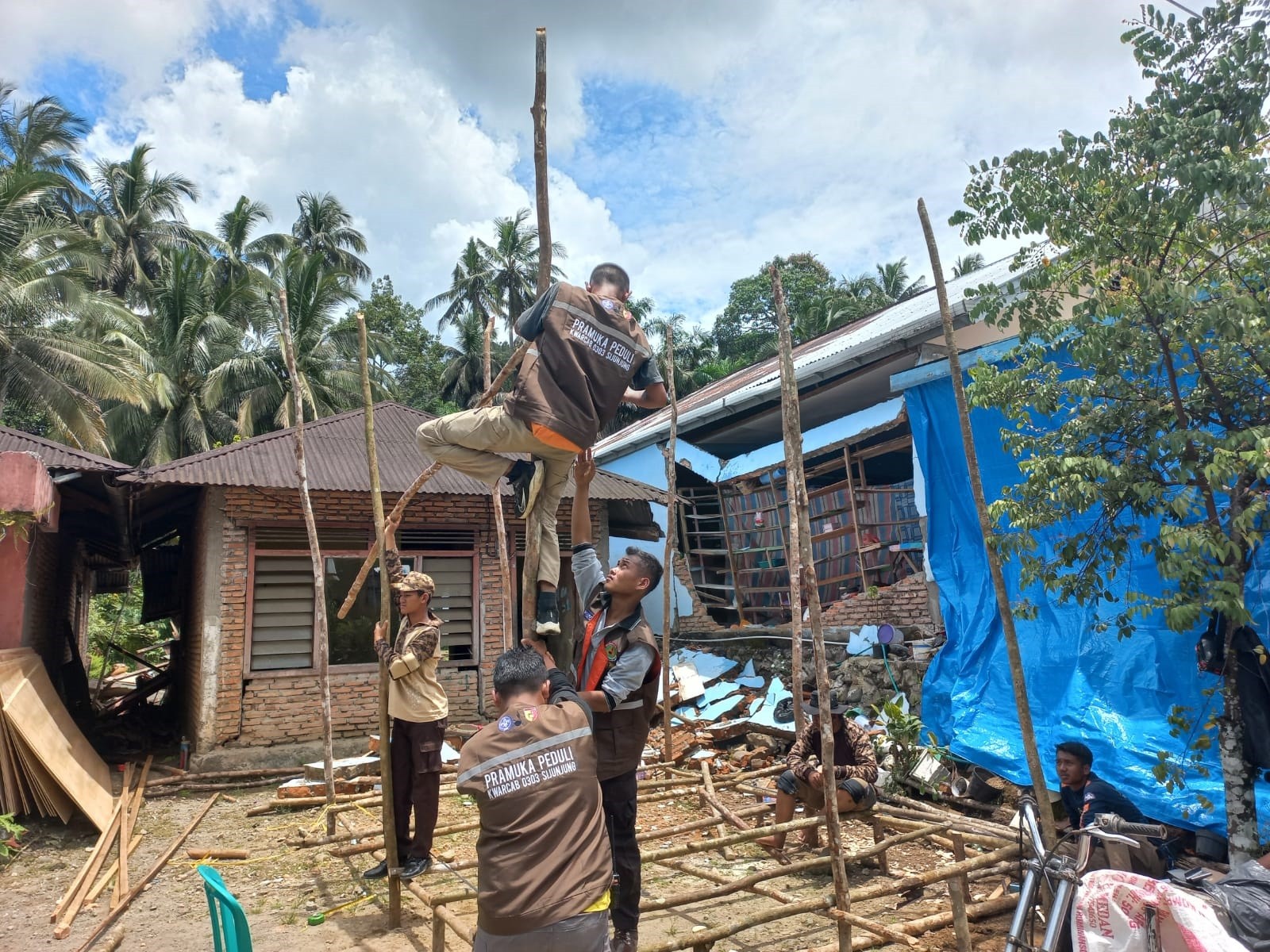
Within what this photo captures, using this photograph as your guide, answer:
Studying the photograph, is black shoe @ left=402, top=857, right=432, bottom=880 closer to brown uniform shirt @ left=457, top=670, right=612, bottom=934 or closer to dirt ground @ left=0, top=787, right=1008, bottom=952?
dirt ground @ left=0, top=787, right=1008, bottom=952

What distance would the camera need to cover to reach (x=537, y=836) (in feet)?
8.72

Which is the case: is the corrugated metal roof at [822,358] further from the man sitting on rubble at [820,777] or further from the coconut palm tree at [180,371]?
the coconut palm tree at [180,371]

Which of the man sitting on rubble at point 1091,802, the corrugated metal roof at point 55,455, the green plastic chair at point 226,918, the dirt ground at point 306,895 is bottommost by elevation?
the dirt ground at point 306,895

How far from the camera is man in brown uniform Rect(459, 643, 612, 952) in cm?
262

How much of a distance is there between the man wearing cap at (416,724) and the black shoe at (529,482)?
5.61 ft

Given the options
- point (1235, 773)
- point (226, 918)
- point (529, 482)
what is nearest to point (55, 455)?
point (529, 482)

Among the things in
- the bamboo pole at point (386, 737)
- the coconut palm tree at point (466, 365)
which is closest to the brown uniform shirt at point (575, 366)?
the bamboo pole at point (386, 737)

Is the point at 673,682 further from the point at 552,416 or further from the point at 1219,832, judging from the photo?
the point at 552,416

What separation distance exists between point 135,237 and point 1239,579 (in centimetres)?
3047

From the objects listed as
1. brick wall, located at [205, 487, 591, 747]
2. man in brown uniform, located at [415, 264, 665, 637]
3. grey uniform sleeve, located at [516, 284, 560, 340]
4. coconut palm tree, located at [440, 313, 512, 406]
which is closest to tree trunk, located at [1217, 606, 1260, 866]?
man in brown uniform, located at [415, 264, 665, 637]

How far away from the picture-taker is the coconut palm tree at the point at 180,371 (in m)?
21.0

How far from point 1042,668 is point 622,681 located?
5170 mm

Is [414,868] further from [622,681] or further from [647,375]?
[647,375]

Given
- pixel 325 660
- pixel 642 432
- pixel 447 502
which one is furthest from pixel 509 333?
pixel 325 660
